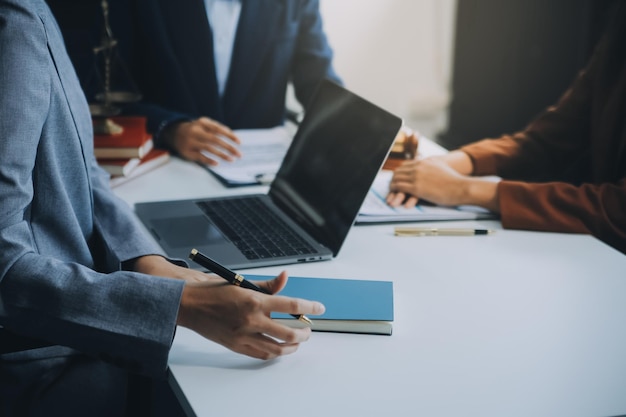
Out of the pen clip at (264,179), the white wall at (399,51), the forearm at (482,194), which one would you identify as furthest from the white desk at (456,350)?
the white wall at (399,51)

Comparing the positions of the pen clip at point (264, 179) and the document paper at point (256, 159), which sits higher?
the pen clip at point (264, 179)

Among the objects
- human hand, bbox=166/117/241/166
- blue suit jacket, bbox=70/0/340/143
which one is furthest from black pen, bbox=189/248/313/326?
blue suit jacket, bbox=70/0/340/143

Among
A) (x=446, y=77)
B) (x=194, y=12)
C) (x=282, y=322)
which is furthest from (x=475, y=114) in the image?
(x=282, y=322)

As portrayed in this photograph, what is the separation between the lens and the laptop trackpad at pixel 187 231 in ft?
4.33

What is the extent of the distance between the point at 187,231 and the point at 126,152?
14.4 inches

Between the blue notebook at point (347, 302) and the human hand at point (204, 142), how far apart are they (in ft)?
2.36

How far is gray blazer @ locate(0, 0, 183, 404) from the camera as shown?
947 mm

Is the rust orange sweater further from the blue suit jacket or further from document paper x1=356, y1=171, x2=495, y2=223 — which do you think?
the blue suit jacket

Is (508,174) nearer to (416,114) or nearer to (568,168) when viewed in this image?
(568,168)

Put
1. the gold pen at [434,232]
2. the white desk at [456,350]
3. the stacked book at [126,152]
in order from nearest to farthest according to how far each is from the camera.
Answer: the white desk at [456,350] < the gold pen at [434,232] < the stacked book at [126,152]

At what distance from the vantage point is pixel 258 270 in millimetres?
1220

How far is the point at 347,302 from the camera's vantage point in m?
1.06

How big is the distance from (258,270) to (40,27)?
1.63 ft

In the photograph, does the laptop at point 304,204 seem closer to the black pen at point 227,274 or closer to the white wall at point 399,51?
the black pen at point 227,274
